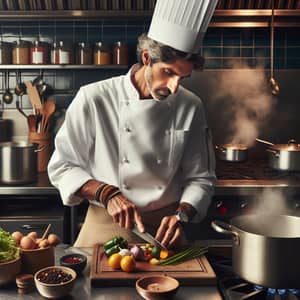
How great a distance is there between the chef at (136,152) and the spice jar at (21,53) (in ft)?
5.00

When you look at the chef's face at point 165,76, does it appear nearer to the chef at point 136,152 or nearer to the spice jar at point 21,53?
the chef at point 136,152

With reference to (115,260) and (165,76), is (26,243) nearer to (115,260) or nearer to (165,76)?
(115,260)

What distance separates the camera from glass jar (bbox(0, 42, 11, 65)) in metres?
3.43

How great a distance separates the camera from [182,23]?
1.87 meters

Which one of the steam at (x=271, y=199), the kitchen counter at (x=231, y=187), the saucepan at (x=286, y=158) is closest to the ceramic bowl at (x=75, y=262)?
the kitchen counter at (x=231, y=187)

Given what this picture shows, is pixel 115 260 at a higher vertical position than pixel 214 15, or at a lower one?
lower

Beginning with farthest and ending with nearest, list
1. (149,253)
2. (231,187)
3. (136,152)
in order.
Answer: (231,187), (136,152), (149,253)

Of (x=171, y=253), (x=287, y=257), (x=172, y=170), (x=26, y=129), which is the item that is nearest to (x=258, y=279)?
(x=287, y=257)

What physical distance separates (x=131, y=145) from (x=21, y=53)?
173 cm

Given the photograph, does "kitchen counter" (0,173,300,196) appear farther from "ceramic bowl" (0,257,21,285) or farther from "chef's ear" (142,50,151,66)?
"ceramic bowl" (0,257,21,285)

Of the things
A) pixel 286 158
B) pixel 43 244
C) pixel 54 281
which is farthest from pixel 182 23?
pixel 286 158

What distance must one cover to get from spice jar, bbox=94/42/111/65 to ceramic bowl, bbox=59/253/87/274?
2115 millimetres

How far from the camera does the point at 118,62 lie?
348 cm

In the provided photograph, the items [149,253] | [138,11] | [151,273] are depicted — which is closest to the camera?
[151,273]
